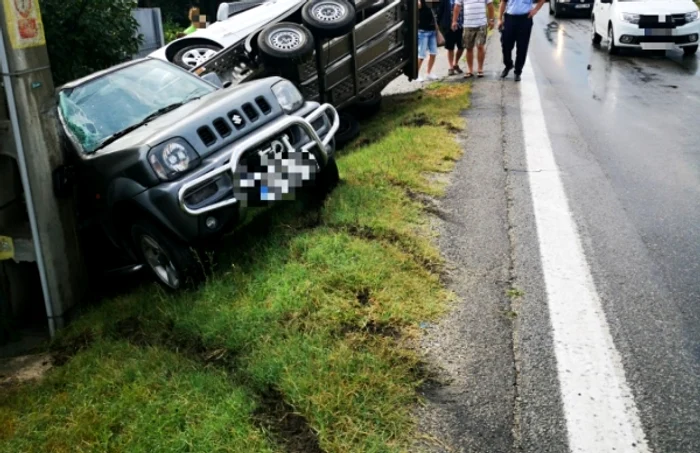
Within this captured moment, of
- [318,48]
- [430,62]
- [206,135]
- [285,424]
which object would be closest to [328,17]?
[318,48]

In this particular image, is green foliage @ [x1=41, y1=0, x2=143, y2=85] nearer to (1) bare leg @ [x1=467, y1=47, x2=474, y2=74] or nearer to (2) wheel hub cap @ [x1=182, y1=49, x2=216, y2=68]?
(2) wheel hub cap @ [x1=182, y1=49, x2=216, y2=68]

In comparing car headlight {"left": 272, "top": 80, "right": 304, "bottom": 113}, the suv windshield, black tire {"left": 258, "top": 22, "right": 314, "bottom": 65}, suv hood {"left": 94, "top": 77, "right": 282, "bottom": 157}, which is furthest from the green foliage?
car headlight {"left": 272, "top": 80, "right": 304, "bottom": 113}

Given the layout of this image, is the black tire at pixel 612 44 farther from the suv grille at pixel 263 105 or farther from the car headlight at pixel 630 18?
the suv grille at pixel 263 105

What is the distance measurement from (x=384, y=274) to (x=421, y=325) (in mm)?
561

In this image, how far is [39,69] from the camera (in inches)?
179

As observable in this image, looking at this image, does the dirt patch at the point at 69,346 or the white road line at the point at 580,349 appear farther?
the dirt patch at the point at 69,346

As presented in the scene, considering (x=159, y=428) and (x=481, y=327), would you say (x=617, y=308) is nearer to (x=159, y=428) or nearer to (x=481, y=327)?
(x=481, y=327)

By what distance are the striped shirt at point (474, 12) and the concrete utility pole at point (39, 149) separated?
293 inches

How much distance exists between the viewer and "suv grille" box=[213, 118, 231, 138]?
15.4 feet

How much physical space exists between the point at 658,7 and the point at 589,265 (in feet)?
35.6

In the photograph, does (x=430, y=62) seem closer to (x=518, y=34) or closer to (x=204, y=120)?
(x=518, y=34)

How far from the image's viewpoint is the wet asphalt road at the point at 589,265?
9.26ft

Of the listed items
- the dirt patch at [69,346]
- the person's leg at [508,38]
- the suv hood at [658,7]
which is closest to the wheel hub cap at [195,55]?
the dirt patch at [69,346]

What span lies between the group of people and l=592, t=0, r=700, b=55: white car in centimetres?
321
